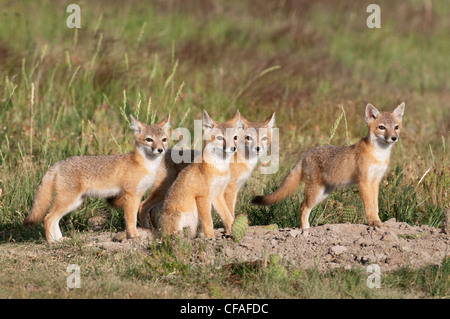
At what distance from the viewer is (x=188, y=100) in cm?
1158

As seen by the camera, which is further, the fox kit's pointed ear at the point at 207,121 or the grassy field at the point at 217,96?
the fox kit's pointed ear at the point at 207,121

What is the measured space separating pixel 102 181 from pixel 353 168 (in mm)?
2888

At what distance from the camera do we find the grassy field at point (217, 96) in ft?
20.4

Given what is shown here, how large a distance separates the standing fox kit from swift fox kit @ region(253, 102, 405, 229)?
4.50 feet

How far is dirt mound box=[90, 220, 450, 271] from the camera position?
6328 millimetres

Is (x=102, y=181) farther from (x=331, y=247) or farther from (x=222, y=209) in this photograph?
(x=331, y=247)

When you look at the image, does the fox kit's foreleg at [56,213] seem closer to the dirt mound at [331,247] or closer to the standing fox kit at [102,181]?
the standing fox kit at [102,181]

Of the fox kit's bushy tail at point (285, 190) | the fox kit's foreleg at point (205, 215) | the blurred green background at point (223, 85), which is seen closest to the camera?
the fox kit's foreleg at point (205, 215)

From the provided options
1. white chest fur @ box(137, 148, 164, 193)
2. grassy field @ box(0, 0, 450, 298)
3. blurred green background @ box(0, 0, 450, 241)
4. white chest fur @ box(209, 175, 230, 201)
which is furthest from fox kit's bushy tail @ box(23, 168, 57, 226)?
white chest fur @ box(209, 175, 230, 201)

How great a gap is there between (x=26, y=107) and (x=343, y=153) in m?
5.66

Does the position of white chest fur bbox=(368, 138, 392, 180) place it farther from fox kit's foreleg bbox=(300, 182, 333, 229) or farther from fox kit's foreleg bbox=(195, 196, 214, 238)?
fox kit's foreleg bbox=(195, 196, 214, 238)

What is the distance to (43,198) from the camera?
756 centimetres

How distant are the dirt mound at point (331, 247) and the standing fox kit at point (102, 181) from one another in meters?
0.70

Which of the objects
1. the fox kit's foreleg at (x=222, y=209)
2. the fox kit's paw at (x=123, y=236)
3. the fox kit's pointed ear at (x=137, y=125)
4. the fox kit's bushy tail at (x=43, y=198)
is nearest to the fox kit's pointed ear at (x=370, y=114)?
the fox kit's foreleg at (x=222, y=209)
